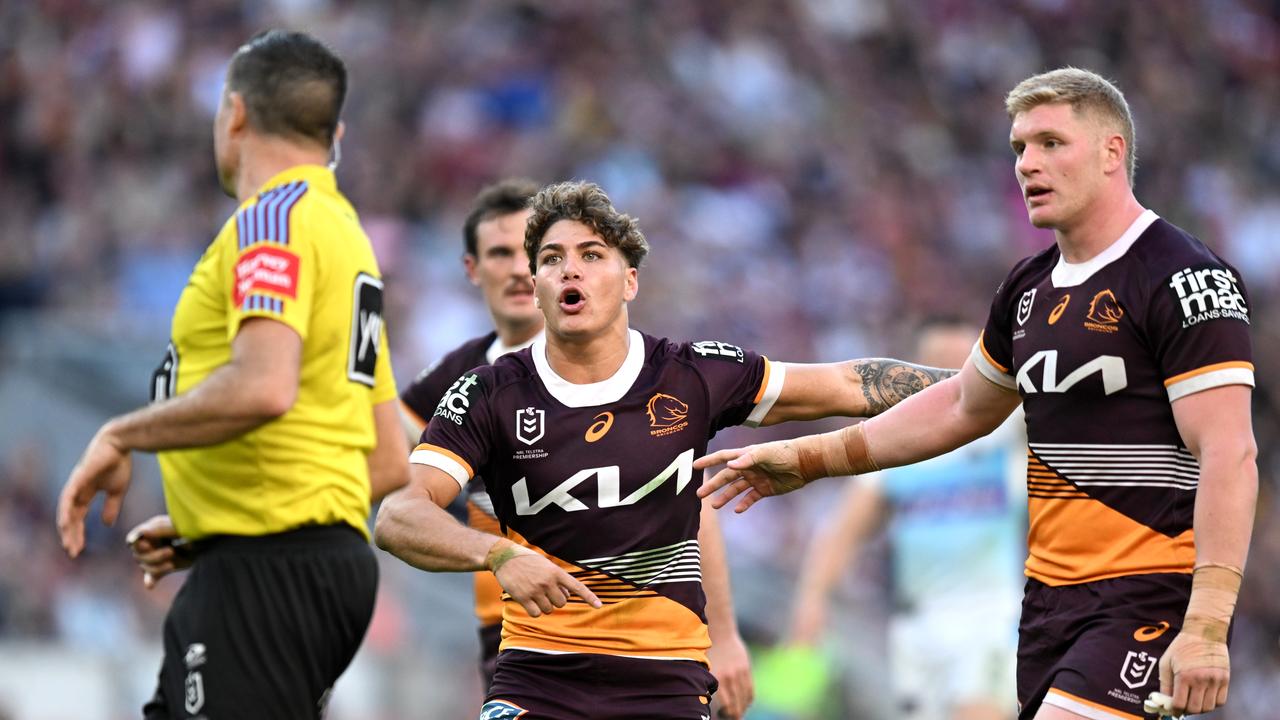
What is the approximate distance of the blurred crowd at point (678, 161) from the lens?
14938 millimetres

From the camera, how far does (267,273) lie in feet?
16.8

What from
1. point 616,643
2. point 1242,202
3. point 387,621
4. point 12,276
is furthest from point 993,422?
point 1242,202

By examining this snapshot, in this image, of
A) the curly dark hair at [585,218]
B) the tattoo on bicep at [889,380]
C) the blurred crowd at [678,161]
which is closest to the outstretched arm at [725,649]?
the tattoo on bicep at [889,380]

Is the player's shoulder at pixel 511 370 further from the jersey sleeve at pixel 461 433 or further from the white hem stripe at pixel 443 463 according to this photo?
the white hem stripe at pixel 443 463

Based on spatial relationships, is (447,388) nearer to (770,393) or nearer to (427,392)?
(427,392)

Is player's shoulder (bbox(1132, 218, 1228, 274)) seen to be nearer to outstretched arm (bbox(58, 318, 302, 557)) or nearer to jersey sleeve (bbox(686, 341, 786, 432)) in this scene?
jersey sleeve (bbox(686, 341, 786, 432))

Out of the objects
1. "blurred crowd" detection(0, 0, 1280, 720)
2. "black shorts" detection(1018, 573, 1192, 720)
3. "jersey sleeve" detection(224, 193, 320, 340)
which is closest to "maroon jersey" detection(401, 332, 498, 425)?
"jersey sleeve" detection(224, 193, 320, 340)

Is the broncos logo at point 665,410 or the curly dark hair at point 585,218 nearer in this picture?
the broncos logo at point 665,410

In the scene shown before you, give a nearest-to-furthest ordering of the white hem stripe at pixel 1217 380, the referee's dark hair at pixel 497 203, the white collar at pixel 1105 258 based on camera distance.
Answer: the white hem stripe at pixel 1217 380
the white collar at pixel 1105 258
the referee's dark hair at pixel 497 203

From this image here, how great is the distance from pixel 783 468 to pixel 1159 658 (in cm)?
129

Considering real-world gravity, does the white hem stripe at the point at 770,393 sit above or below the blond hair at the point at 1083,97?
below

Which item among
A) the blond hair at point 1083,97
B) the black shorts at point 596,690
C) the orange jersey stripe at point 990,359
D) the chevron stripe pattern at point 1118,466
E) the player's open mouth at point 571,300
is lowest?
the black shorts at point 596,690

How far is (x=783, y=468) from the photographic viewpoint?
18.8 feet

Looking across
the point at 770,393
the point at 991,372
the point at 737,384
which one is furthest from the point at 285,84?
the point at 991,372
